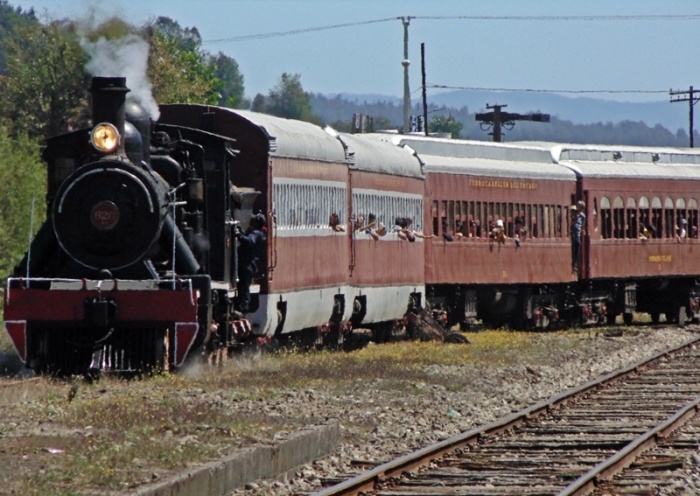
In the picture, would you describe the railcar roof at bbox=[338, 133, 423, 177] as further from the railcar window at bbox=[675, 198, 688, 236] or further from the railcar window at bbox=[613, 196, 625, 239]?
the railcar window at bbox=[675, 198, 688, 236]

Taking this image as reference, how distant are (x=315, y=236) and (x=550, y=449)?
927cm

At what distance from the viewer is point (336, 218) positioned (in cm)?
2281

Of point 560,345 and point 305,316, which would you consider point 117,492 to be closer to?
point 305,316

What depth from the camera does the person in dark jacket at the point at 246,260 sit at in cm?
1844

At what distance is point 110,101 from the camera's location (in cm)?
1639

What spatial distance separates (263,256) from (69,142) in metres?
2.94

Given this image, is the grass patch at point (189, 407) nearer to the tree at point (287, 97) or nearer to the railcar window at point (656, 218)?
the railcar window at point (656, 218)

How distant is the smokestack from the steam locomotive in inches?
0.9

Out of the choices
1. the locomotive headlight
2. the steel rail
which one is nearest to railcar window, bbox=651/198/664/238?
the steel rail

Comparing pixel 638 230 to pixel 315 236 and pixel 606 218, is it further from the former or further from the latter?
pixel 315 236

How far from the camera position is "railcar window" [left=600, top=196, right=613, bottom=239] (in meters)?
34.7

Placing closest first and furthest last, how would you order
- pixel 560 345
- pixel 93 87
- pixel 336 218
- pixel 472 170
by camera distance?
pixel 93 87, pixel 336 218, pixel 560 345, pixel 472 170

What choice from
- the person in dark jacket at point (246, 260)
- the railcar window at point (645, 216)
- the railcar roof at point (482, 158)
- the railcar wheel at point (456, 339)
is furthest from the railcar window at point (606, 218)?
the person in dark jacket at point (246, 260)

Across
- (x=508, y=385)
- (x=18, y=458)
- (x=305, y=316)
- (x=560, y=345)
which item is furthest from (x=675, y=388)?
(x=18, y=458)
